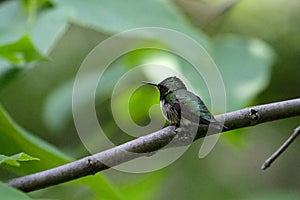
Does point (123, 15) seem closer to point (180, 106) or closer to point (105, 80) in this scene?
point (105, 80)

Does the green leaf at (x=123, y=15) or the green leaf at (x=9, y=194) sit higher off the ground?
the green leaf at (x=9, y=194)

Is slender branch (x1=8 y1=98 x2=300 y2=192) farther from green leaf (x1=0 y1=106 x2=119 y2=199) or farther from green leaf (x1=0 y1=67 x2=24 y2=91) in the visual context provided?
green leaf (x1=0 y1=67 x2=24 y2=91)

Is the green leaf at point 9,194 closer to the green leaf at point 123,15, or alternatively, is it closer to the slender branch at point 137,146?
the slender branch at point 137,146

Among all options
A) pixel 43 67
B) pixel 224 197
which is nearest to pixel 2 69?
pixel 224 197

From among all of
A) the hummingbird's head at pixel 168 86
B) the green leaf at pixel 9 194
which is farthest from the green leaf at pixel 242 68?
the green leaf at pixel 9 194

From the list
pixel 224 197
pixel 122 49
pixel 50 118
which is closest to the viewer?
pixel 50 118

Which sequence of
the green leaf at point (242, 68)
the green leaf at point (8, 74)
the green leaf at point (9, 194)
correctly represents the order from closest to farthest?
the green leaf at point (9, 194), the green leaf at point (8, 74), the green leaf at point (242, 68)

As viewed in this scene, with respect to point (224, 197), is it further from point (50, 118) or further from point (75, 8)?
point (75, 8)
